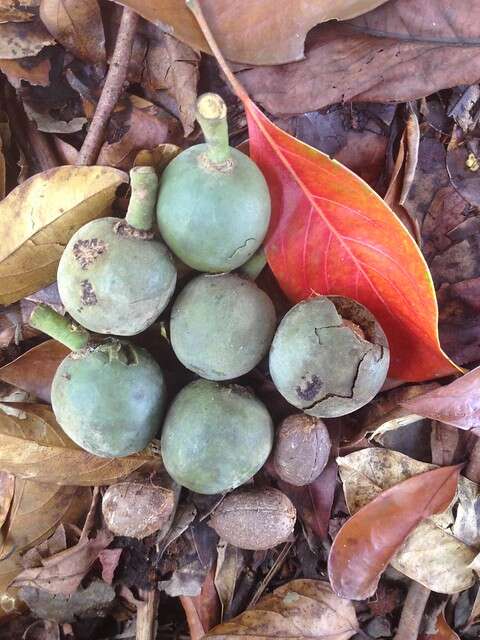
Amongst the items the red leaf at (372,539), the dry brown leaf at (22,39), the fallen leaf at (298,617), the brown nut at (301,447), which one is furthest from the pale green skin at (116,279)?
the fallen leaf at (298,617)

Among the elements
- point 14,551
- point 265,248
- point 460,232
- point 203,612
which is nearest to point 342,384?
point 265,248

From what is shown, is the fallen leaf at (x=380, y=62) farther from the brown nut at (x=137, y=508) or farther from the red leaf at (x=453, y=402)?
the brown nut at (x=137, y=508)

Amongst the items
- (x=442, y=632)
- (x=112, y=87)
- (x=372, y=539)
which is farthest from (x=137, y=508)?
(x=112, y=87)

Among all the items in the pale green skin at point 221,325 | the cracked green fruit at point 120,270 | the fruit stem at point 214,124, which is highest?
the fruit stem at point 214,124

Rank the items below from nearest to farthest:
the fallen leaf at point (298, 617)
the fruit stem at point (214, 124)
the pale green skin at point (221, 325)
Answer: the fruit stem at point (214, 124) → the pale green skin at point (221, 325) → the fallen leaf at point (298, 617)

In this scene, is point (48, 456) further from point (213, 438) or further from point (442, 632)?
point (442, 632)

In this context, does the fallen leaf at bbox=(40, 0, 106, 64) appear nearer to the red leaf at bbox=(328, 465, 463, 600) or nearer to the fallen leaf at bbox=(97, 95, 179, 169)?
the fallen leaf at bbox=(97, 95, 179, 169)

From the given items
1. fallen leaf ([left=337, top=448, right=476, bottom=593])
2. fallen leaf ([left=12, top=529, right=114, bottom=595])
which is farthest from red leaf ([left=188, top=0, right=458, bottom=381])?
fallen leaf ([left=12, top=529, right=114, bottom=595])
